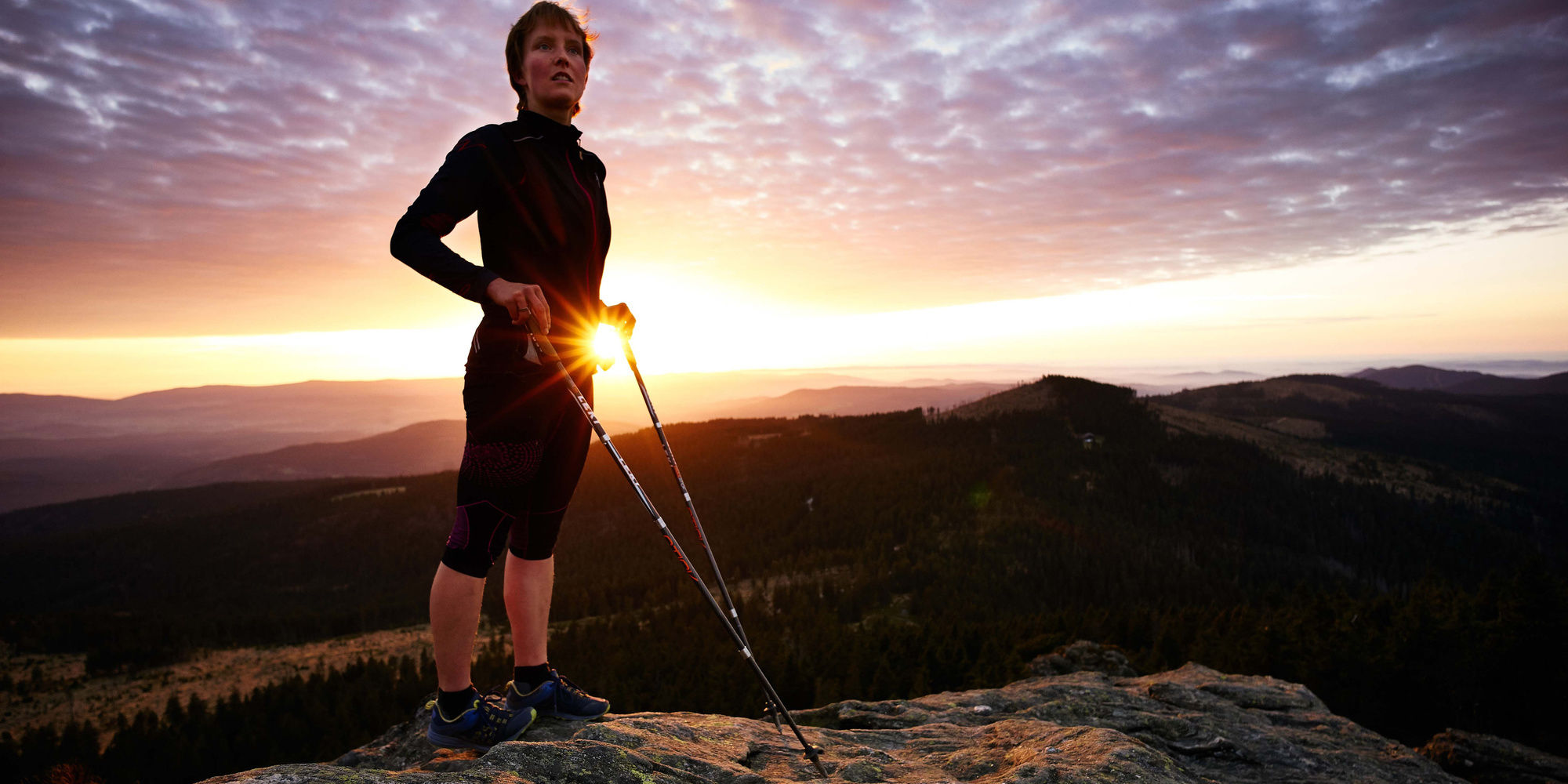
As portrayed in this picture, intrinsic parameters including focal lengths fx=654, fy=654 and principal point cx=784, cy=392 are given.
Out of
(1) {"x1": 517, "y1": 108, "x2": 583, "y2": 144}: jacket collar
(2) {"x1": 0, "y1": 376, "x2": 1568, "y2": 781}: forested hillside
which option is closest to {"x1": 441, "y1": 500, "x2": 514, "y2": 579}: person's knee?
(1) {"x1": 517, "y1": 108, "x2": 583, "y2": 144}: jacket collar

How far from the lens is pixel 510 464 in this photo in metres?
4.01

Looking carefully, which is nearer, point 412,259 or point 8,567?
point 412,259

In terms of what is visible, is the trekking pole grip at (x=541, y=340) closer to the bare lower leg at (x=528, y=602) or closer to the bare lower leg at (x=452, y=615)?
the bare lower leg at (x=452, y=615)

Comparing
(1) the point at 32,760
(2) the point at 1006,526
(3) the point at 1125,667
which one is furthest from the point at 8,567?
(3) the point at 1125,667

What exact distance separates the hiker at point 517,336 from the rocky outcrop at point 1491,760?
708 inches

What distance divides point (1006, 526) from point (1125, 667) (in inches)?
3100

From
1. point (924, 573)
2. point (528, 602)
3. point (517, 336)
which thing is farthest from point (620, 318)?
point (924, 573)

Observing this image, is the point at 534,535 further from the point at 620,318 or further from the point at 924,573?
the point at 924,573

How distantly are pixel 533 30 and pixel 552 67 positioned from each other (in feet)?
0.86

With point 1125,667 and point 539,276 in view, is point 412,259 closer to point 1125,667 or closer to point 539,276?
point 539,276

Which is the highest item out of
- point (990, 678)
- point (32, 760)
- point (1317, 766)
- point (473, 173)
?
point (473, 173)

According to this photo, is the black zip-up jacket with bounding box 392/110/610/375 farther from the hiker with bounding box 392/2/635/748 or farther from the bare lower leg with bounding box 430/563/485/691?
the bare lower leg with bounding box 430/563/485/691

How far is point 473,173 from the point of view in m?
3.71

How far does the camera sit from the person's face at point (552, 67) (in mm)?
3926
